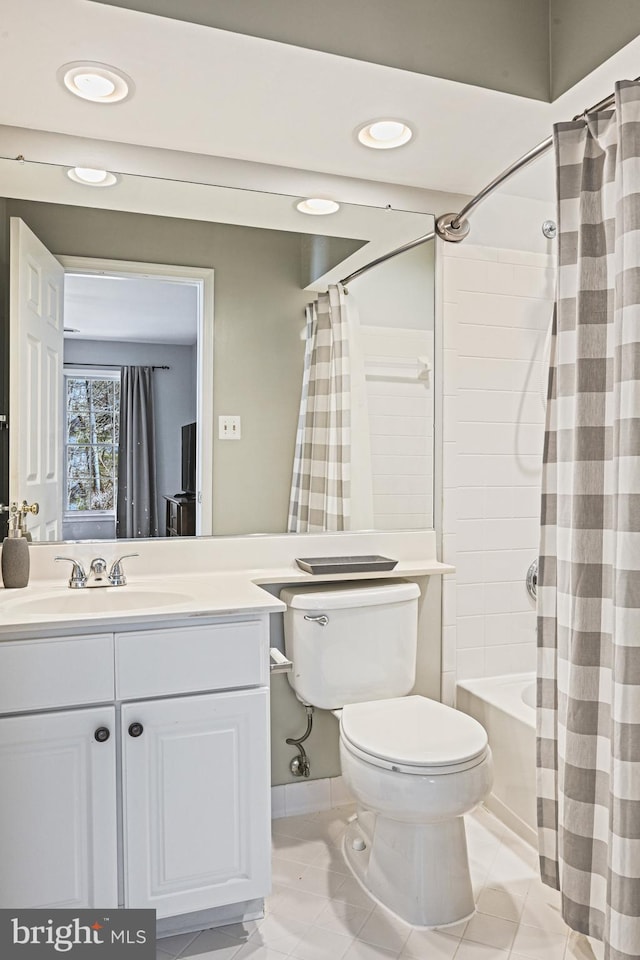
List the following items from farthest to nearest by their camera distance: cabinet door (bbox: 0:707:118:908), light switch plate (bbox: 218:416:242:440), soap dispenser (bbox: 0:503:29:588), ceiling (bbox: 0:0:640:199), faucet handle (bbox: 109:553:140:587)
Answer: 1. light switch plate (bbox: 218:416:242:440)
2. faucet handle (bbox: 109:553:140:587)
3. soap dispenser (bbox: 0:503:29:588)
4. ceiling (bbox: 0:0:640:199)
5. cabinet door (bbox: 0:707:118:908)

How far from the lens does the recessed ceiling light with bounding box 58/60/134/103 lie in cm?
173

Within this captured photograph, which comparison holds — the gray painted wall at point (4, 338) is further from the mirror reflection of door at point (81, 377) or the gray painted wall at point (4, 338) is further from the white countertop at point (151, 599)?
the white countertop at point (151, 599)

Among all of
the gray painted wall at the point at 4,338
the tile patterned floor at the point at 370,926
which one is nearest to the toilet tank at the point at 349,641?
the tile patterned floor at the point at 370,926

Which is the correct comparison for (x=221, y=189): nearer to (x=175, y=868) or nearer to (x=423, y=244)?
(x=423, y=244)

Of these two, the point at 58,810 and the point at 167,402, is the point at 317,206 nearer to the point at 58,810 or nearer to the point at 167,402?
the point at 167,402

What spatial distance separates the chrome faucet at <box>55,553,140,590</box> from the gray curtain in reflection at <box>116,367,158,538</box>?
0.46ft

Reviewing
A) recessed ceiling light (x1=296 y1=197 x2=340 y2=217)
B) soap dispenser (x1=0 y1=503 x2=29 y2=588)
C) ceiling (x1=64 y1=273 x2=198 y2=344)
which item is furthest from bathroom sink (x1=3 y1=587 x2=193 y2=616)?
recessed ceiling light (x1=296 y1=197 x2=340 y2=217)

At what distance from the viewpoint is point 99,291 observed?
2.07 metres

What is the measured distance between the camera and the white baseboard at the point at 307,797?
7.57 feet

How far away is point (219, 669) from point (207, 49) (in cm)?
151

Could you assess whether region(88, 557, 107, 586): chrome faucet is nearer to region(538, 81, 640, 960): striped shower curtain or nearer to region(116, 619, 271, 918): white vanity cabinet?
region(116, 619, 271, 918): white vanity cabinet

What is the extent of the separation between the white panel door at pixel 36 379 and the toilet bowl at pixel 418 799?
113cm

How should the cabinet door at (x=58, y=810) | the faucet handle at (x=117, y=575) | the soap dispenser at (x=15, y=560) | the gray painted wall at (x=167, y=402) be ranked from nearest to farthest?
the cabinet door at (x=58, y=810), the soap dispenser at (x=15, y=560), the faucet handle at (x=117, y=575), the gray painted wall at (x=167, y=402)

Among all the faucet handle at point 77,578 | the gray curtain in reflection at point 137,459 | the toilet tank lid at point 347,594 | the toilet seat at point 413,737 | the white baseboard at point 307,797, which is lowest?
the white baseboard at point 307,797
